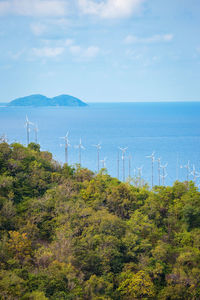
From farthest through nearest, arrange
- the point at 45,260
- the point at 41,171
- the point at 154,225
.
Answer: the point at 41,171, the point at 154,225, the point at 45,260

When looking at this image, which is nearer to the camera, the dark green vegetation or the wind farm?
the dark green vegetation

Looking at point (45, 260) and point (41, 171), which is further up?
point (41, 171)

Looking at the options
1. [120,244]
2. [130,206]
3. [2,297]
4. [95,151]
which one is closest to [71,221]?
[120,244]

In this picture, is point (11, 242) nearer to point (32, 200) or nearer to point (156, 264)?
point (32, 200)

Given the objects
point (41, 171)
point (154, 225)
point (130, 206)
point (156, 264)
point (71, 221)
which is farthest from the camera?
point (41, 171)

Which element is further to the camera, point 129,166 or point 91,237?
point 129,166

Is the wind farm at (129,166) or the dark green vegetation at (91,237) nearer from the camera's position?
the dark green vegetation at (91,237)

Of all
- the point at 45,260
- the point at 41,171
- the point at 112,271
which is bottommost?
the point at 112,271

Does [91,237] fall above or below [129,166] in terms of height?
below
